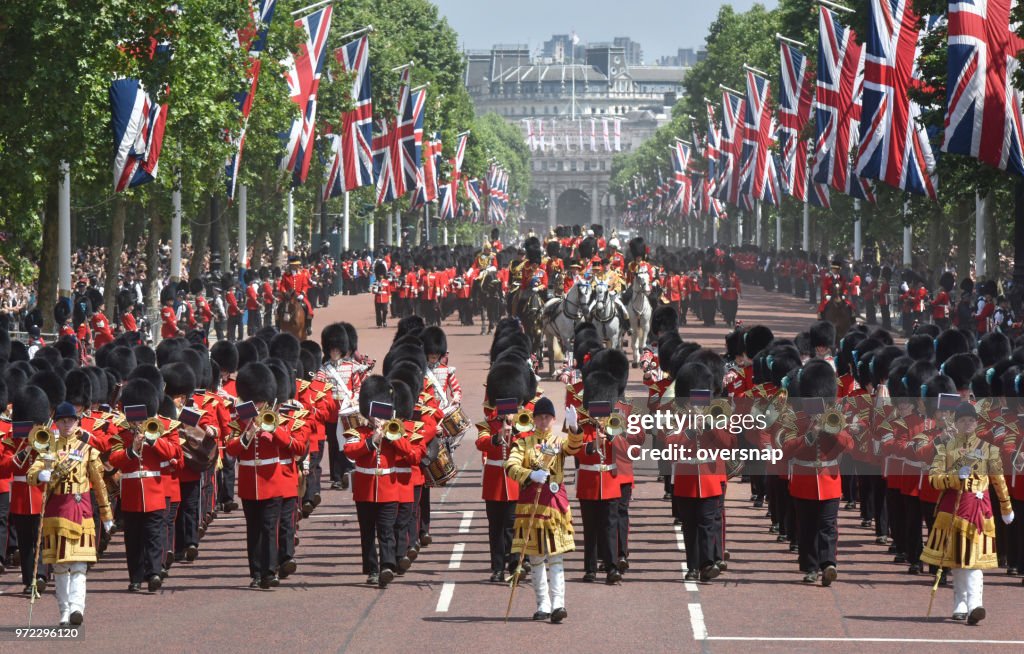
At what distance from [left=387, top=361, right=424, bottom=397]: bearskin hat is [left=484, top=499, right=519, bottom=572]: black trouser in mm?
1087

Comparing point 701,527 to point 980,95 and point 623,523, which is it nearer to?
point 623,523

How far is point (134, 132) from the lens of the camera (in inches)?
1132

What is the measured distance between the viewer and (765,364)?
18000mm

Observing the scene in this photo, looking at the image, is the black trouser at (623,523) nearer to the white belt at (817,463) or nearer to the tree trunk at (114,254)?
the white belt at (817,463)

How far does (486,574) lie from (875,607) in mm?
3013

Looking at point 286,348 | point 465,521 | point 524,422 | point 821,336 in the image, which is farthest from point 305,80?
point 524,422

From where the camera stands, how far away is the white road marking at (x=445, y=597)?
44.6 feet

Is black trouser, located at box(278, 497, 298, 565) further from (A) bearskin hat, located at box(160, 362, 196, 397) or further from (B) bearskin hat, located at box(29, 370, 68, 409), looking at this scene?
(B) bearskin hat, located at box(29, 370, 68, 409)

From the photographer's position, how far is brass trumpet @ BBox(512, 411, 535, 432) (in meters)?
13.2

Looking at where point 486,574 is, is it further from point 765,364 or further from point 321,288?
point 321,288

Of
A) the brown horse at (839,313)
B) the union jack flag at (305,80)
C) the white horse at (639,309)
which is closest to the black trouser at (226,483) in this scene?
the white horse at (639,309)

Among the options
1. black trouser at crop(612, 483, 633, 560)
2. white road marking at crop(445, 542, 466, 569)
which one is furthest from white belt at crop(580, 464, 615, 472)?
white road marking at crop(445, 542, 466, 569)

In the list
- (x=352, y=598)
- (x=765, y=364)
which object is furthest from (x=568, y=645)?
(x=765, y=364)

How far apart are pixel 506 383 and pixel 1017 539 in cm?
407
